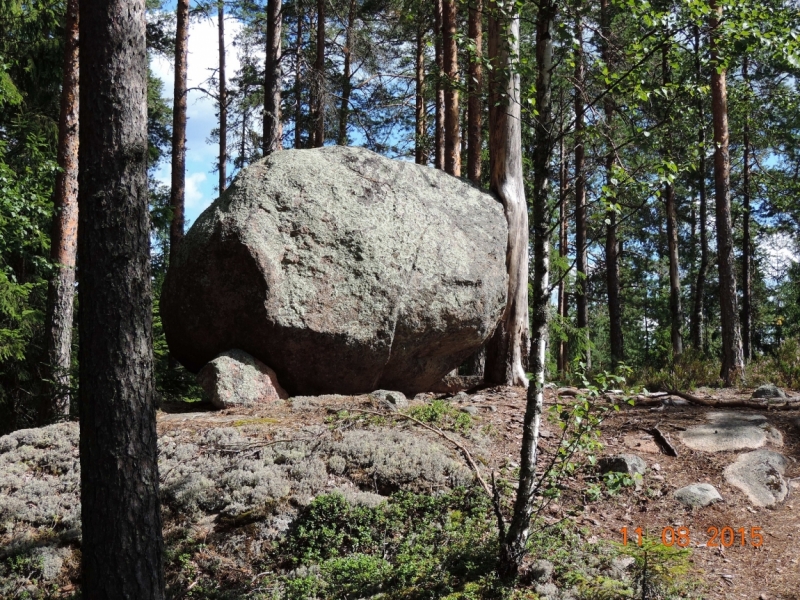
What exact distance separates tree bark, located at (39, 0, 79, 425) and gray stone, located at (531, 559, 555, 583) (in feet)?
23.0

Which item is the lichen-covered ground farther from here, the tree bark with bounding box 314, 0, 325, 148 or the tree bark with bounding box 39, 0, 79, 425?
the tree bark with bounding box 314, 0, 325, 148

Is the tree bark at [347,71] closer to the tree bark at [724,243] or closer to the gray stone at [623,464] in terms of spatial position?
the tree bark at [724,243]

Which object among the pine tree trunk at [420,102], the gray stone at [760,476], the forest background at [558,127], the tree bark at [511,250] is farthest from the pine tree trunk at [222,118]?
the gray stone at [760,476]

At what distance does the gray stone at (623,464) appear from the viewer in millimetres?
5613

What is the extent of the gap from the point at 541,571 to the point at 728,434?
342cm

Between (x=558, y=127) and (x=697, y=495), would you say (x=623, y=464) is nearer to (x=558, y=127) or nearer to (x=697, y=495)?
(x=697, y=495)

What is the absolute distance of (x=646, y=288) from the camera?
→ 29875 millimetres

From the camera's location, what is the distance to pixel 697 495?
5406 mm

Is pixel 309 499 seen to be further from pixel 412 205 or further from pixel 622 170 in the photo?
pixel 412 205

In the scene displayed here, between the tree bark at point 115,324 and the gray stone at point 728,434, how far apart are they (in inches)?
205

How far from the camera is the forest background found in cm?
433

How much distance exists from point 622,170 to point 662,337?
75.3 ft

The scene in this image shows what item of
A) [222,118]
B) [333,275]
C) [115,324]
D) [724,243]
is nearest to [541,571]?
[115,324]

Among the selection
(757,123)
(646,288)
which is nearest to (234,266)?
(757,123)
